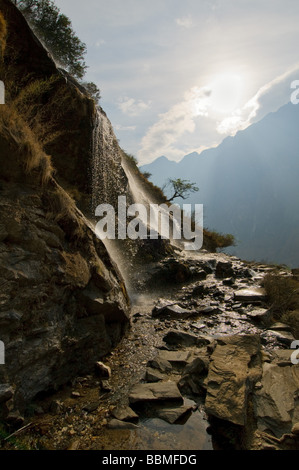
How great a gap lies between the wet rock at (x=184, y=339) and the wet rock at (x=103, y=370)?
1.77 m

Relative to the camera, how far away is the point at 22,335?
11.4 feet

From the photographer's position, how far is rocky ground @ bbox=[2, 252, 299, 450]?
300 cm

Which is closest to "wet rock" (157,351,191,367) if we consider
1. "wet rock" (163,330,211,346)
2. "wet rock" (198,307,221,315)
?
"wet rock" (163,330,211,346)

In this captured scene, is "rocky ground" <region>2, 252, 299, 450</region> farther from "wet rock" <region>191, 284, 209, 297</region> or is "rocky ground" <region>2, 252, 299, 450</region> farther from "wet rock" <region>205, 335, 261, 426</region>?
"wet rock" <region>191, 284, 209, 297</region>

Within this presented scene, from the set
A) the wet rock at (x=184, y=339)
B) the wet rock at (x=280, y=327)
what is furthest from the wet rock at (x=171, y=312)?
the wet rock at (x=280, y=327)

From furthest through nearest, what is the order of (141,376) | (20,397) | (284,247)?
(284,247) < (141,376) < (20,397)

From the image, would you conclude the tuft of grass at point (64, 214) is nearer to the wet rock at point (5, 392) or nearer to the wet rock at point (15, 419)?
the wet rock at point (5, 392)

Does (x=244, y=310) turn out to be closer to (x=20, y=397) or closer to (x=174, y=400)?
(x=174, y=400)

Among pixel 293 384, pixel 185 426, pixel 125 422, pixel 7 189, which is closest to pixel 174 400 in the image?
pixel 185 426

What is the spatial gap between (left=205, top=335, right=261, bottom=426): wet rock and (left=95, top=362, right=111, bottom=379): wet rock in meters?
1.69

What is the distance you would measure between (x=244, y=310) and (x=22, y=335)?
6455mm

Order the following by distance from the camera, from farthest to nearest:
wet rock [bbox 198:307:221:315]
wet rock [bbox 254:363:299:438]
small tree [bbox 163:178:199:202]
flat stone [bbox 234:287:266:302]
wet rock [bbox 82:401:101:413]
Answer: small tree [bbox 163:178:199:202]
flat stone [bbox 234:287:266:302]
wet rock [bbox 198:307:221:315]
wet rock [bbox 82:401:101:413]
wet rock [bbox 254:363:299:438]

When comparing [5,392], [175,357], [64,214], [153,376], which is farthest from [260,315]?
[5,392]

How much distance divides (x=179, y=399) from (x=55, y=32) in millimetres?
29348
